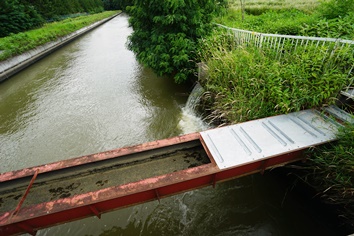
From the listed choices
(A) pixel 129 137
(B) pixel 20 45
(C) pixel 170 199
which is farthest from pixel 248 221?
(B) pixel 20 45

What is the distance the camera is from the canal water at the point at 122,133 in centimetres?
319

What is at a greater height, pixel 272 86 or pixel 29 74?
pixel 272 86

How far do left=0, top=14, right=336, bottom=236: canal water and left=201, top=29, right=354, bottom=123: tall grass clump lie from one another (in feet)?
4.53

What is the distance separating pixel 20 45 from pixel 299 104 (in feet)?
47.9

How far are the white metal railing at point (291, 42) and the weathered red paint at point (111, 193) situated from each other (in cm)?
190

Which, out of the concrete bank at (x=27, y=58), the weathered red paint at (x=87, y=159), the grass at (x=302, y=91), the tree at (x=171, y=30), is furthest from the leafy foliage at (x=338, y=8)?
the concrete bank at (x=27, y=58)

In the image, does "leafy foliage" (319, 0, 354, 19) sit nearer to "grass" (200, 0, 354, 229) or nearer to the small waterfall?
"grass" (200, 0, 354, 229)

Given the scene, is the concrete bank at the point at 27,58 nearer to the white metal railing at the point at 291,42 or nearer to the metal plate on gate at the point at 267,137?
the white metal railing at the point at 291,42

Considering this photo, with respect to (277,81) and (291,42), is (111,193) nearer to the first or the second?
(277,81)

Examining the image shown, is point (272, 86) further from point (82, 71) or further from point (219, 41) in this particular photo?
point (82, 71)

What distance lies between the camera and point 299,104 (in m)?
2.97

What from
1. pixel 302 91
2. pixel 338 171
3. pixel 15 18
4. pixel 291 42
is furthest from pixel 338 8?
pixel 15 18

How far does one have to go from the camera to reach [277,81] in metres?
3.27

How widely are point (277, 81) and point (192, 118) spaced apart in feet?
8.95
